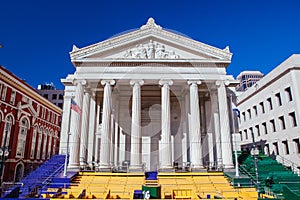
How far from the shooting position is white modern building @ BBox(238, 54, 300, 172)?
26594mm

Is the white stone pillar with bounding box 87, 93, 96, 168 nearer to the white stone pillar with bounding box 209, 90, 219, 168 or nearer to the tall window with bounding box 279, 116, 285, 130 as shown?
the white stone pillar with bounding box 209, 90, 219, 168

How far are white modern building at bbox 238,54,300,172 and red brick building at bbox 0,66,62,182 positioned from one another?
103 feet

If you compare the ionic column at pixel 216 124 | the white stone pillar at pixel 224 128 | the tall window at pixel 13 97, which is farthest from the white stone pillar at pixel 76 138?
the ionic column at pixel 216 124

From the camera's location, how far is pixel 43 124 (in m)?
43.6

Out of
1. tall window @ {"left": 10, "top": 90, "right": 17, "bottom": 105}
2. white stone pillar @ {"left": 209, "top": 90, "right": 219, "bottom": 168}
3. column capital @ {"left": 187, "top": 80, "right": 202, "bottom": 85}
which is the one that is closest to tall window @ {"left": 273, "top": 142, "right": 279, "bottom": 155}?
white stone pillar @ {"left": 209, "top": 90, "right": 219, "bottom": 168}

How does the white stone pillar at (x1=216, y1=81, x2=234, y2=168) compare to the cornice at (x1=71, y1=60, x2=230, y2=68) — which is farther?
the cornice at (x1=71, y1=60, x2=230, y2=68)

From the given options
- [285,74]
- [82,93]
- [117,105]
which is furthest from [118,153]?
[285,74]

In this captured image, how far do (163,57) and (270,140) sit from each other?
18.0 m

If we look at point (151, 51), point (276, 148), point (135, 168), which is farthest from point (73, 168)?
point (276, 148)

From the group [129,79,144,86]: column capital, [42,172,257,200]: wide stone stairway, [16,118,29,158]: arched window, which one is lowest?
[42,172,257,200]: wide stone stairway

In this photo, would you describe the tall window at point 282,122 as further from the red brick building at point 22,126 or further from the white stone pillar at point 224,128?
the red brick building at point 22,126

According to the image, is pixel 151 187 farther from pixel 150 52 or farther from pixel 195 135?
pixel 150 52

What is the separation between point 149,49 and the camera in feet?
87.1

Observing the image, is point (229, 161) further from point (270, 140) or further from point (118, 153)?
point (118, 153)
